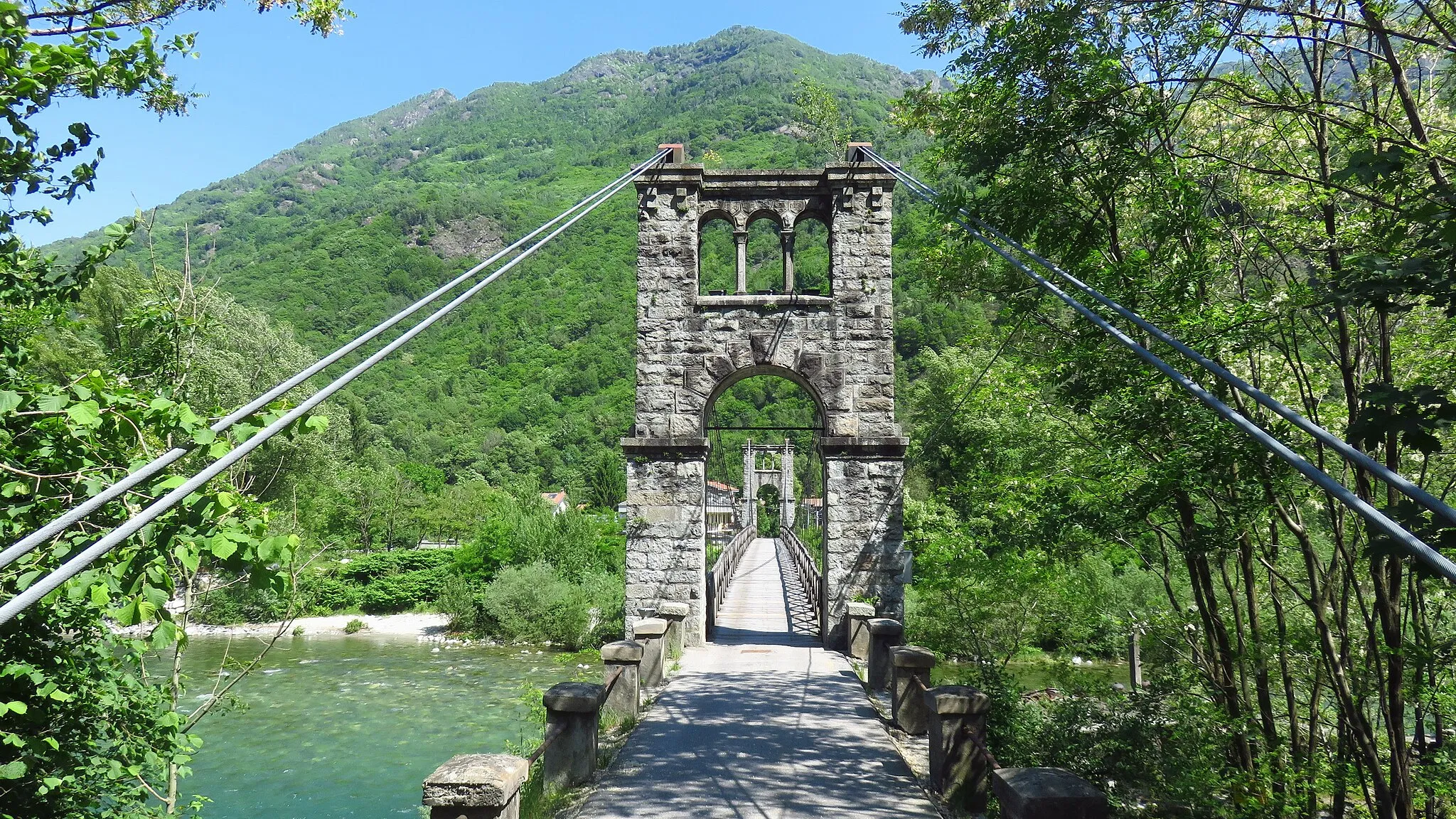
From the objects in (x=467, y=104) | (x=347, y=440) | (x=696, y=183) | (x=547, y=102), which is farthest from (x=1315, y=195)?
(x=467, y=104)

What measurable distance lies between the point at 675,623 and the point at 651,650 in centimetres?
138

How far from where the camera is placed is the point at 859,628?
9594mm

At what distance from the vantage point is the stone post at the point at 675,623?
29.6ft

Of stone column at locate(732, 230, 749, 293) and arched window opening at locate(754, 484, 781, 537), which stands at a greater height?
stone column at locate(732, 230, 749, 293)

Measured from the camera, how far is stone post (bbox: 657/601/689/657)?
9.03m

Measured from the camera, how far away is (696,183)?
10.8 m

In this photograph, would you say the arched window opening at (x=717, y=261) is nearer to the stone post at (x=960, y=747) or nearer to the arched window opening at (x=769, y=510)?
the arched window opening at (x=769, y=510)

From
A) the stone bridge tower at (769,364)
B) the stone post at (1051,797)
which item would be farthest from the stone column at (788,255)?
the stone post at (1051,797)

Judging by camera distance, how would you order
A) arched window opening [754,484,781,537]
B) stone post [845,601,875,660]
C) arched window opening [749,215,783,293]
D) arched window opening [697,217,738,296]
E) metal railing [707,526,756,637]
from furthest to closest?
1. arched window opening [754,484,781,537]
2. arched window opening [749,215,783,293]
3. arched window opening [697,217,738,296]
4. metal railing [707,526,756,637]
5. stone post [845,601,875,660]

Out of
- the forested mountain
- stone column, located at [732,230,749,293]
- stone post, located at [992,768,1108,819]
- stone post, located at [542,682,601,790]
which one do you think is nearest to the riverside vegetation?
stone post, located at [992,768,1108,819]

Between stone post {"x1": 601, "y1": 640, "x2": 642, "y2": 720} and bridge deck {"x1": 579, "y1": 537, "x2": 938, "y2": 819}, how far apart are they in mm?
177

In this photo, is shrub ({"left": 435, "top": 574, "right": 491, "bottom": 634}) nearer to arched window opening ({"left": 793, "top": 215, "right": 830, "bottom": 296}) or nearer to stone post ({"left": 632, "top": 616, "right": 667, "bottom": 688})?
stone post ({"left": 632, "top": 616, "right": 667, "bottom": 688})

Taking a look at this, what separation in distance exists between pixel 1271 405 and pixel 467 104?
457ft

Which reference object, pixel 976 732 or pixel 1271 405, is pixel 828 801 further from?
pixel 1271 405
